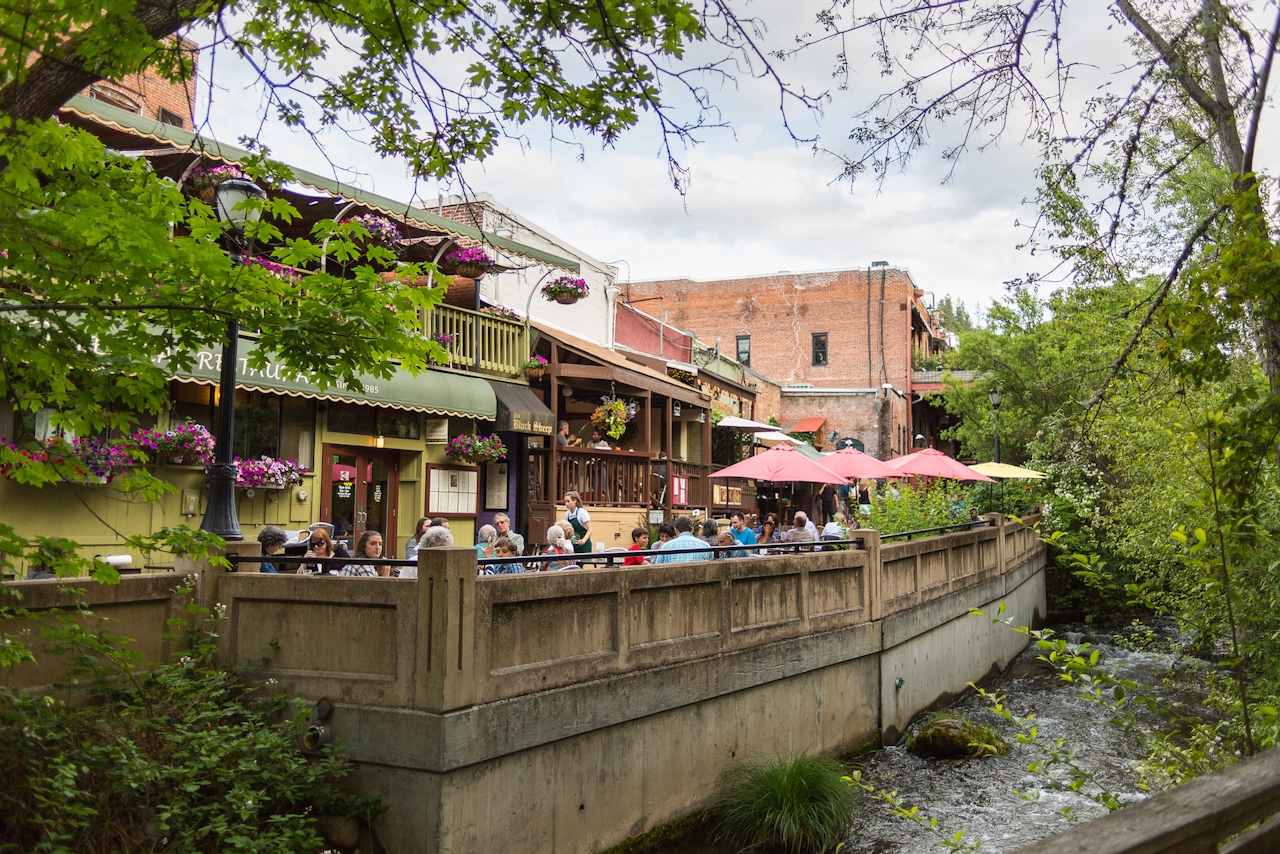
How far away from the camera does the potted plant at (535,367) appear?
1862 centimetres

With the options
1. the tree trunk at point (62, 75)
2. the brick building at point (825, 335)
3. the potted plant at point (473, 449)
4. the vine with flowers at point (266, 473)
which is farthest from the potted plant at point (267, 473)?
the brick building at point (825, 335)

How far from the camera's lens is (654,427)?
24188 millimetres

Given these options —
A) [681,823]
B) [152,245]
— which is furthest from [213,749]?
[681,823]

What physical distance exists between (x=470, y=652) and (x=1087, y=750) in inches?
384

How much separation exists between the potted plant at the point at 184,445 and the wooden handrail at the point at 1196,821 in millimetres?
10872

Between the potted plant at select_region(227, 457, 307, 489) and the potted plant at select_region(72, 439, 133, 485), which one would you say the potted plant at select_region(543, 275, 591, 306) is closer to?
the potted plant at select_region(227, 457, 307, 489)

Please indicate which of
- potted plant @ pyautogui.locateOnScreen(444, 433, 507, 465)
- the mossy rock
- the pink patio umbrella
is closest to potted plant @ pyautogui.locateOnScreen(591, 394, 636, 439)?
potted plant @ pyautogui.locateOnScreen(444, 433, 507, 465)

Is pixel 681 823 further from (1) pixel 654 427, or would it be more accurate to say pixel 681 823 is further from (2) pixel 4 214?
(1) pixel 654 427

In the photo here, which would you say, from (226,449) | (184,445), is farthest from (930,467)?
(226,449)

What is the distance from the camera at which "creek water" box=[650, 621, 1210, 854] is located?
8.98 meters

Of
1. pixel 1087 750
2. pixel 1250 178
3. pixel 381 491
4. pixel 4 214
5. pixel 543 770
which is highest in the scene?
pixel 1250 178

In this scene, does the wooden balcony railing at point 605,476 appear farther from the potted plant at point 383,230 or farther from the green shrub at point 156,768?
the green shrub at point 156,768

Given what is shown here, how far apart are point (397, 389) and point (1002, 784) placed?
9830 millimetres

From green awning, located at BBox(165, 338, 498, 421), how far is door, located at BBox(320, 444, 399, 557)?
117 cm
